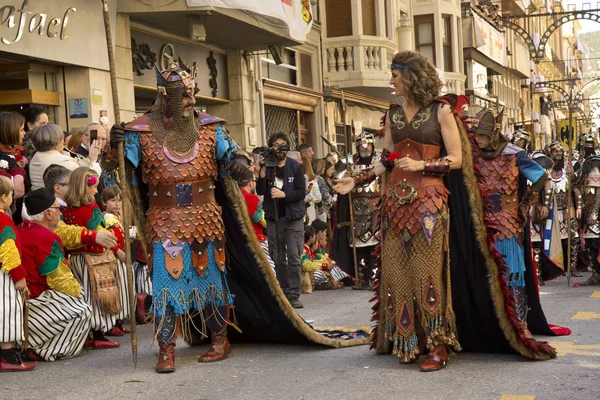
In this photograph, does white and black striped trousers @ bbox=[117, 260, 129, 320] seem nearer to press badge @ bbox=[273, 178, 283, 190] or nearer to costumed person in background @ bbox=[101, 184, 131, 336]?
costumed person in background @ bbox=[101, 184, 131, 336]

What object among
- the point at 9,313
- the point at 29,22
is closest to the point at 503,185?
the point at 9,313

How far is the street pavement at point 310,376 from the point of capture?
6328mm

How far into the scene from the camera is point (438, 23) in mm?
36438

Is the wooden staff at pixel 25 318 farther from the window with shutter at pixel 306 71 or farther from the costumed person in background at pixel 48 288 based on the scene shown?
the window with shutter at pixel 306 71

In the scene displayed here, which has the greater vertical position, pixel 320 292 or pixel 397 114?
pixel 397 114

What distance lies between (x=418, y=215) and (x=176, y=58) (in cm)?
1073

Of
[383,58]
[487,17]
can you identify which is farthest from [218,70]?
[487,17]

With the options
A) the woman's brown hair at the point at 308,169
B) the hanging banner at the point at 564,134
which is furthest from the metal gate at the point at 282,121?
the woman's brown hair at the point at 308,169

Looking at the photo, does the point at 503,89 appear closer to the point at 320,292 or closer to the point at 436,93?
the point at 320,292

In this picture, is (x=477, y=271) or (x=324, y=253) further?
(x=324, y=253)

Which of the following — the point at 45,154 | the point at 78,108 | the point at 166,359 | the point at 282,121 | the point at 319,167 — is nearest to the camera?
the point at 166,359

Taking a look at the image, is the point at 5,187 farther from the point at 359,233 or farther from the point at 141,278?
the point at 359,233

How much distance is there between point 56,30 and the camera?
13992 millimetres

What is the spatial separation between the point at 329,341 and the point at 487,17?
137ft
